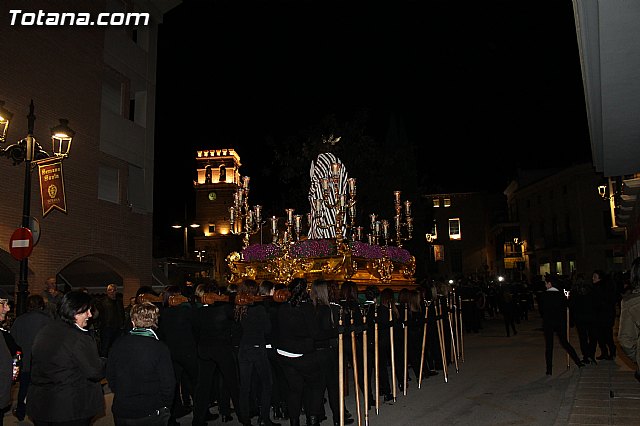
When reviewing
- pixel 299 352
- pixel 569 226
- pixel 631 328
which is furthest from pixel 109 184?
pixel 569 226

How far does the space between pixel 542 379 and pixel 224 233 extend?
208 feet

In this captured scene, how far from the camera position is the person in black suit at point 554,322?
11.5 metres

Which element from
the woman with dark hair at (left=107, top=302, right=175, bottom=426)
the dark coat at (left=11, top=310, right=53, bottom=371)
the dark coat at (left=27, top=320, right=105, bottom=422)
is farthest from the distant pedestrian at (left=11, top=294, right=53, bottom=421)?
the woman with dark hair at (left=107, top=302, right=175, bottom=426)

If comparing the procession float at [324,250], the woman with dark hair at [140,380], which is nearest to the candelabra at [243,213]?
the procession float at [324,250]

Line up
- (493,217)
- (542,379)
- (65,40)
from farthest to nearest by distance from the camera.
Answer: (493,217) < (65,40) < (542,379)

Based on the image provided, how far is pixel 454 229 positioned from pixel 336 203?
5696cm

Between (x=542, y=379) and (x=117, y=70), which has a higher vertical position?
(x=117, y=70)

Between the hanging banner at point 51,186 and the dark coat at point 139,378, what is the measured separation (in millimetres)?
13079

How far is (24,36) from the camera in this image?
17.1 meters

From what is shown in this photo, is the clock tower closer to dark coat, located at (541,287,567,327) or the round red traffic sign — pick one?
the round red traffic sign

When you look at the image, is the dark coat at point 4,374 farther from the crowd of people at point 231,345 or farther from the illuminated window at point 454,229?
the illuminated window at point 454,229

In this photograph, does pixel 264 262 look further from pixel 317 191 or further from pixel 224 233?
pixel 224 233

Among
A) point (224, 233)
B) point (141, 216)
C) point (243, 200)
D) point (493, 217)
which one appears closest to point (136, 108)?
point (141, 216)

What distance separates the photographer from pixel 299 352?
7.56 metres
